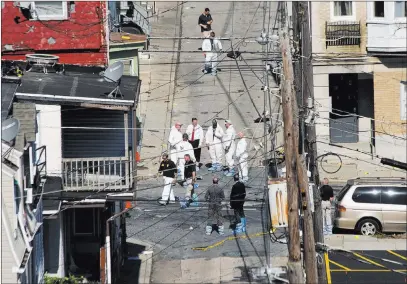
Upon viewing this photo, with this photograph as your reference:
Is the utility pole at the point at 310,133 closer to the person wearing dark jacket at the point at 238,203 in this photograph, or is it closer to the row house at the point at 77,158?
the row house at the point at 77,158

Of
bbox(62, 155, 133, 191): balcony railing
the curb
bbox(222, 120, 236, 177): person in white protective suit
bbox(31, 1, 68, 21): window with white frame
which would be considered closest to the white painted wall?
bbox(62, 155, 133, 191): balcony railing

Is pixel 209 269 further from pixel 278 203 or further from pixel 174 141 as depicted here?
pixel 174 141

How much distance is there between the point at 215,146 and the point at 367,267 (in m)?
6.64

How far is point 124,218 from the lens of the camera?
111 ft

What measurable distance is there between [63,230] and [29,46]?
8308 mm

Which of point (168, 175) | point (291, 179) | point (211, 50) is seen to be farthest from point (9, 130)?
point (211, 50)

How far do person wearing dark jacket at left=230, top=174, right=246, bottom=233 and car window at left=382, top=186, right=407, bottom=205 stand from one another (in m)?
3.76

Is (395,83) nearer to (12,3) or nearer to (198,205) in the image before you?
(198,205)

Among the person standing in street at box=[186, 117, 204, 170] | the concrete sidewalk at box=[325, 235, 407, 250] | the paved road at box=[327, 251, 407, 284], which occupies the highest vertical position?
the person standing in street at box=[186, 117, 204, 170]

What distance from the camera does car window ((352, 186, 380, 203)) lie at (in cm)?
3266

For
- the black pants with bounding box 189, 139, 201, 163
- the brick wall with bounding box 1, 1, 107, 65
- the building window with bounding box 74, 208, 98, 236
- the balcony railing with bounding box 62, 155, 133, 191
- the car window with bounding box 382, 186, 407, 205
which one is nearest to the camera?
the balcony railing with bounding box 62, 155, 133, 191

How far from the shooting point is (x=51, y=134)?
29750mm

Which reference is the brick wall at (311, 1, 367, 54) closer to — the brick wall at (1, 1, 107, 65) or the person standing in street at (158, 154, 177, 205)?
the brick wall at (1, 1, 107, 65)

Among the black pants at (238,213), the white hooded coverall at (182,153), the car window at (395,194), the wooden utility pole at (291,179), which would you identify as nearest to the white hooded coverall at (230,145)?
the white hooded coverall at (182,153)
